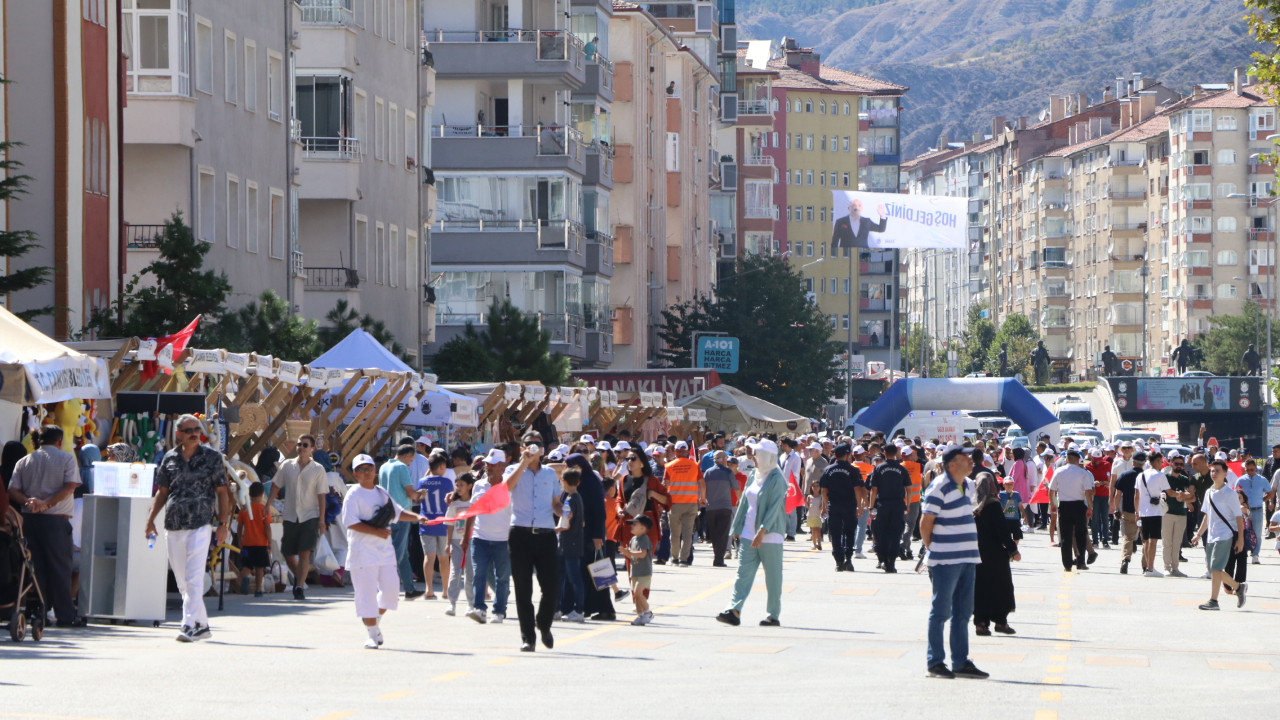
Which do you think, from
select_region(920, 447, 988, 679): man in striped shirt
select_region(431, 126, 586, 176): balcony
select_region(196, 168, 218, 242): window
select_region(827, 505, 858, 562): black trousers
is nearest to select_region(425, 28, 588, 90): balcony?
select_region(431, 126, 586, 176): balcony

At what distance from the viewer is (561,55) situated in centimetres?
6538

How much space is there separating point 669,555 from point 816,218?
153324 mm

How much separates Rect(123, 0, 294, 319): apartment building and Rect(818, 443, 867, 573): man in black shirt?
14.5 meters

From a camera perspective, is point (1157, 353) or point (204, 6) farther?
point (1157, 353)

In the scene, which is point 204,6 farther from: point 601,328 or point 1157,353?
point 1157,353

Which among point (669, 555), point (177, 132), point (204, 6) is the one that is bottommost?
point (669, 555)

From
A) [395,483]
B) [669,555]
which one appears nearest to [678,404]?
[669,555]

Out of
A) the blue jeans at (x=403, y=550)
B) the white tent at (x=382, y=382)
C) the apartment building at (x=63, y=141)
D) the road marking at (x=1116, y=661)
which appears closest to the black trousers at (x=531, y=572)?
the road marking at (x=1116, y=661)

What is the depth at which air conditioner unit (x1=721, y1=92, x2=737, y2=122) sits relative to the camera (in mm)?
115938

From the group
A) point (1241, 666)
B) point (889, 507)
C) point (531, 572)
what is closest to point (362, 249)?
point (889, 507)

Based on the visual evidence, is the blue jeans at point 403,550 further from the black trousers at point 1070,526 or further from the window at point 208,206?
the window at point 208,206

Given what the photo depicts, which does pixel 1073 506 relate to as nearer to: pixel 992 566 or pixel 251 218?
pixel 992 566

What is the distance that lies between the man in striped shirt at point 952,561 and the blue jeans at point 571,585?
5317 mm

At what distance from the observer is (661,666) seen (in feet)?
53.1
